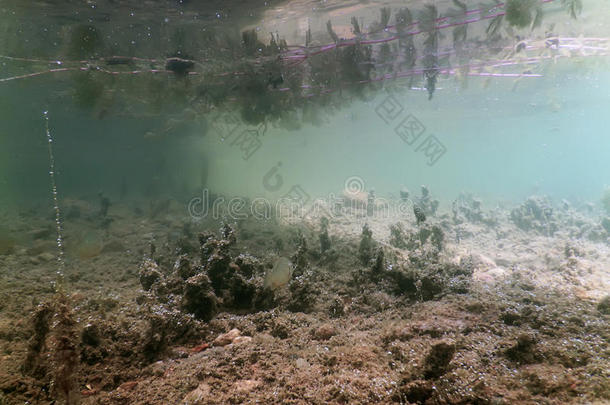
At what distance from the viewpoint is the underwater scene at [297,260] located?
8.45 feet

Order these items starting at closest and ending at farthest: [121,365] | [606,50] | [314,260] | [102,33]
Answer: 1. [121,365]
2. [314,260]
3. [102,33]
4. [606,50]

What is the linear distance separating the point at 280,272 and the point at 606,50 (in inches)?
930

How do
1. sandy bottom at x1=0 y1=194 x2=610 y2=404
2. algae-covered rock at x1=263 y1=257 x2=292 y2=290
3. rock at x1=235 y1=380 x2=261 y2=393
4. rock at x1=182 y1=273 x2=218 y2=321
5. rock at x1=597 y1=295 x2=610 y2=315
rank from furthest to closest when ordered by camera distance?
algae-covered rock at x1=263 y1=257 x2=292 y2=290 < rock at x1=182 y1=273 x2=218 y2=321 < rock at x1=597 y1=295 x2=610 y2=315 < rock at x1=235 y1=380 x2=261 y2=393 < sandy bottom at x1=0 y1=194 x2=610 y2=404

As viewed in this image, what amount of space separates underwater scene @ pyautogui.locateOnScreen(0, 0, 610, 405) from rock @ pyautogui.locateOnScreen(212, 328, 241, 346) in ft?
0.37

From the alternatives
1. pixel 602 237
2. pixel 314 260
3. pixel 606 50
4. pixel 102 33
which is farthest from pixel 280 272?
pixel 606 50

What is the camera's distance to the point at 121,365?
9.75 ft

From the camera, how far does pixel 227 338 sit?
3.50 metres

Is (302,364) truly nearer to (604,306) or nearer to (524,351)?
(524,351)

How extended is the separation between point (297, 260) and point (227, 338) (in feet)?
8.07

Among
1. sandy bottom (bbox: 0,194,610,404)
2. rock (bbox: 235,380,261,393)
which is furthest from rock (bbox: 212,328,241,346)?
rock (bbox: 235,380,261,393)

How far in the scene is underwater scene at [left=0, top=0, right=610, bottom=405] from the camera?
258cm

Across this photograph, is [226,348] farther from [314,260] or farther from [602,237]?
[602,237]

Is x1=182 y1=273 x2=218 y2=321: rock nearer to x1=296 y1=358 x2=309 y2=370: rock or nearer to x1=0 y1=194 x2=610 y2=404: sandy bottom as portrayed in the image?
x1=0 y1=194 x2=610 y2=404: sandy bottom

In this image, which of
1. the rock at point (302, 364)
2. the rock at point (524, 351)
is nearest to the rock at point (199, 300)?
the rock at point (302, 364)
